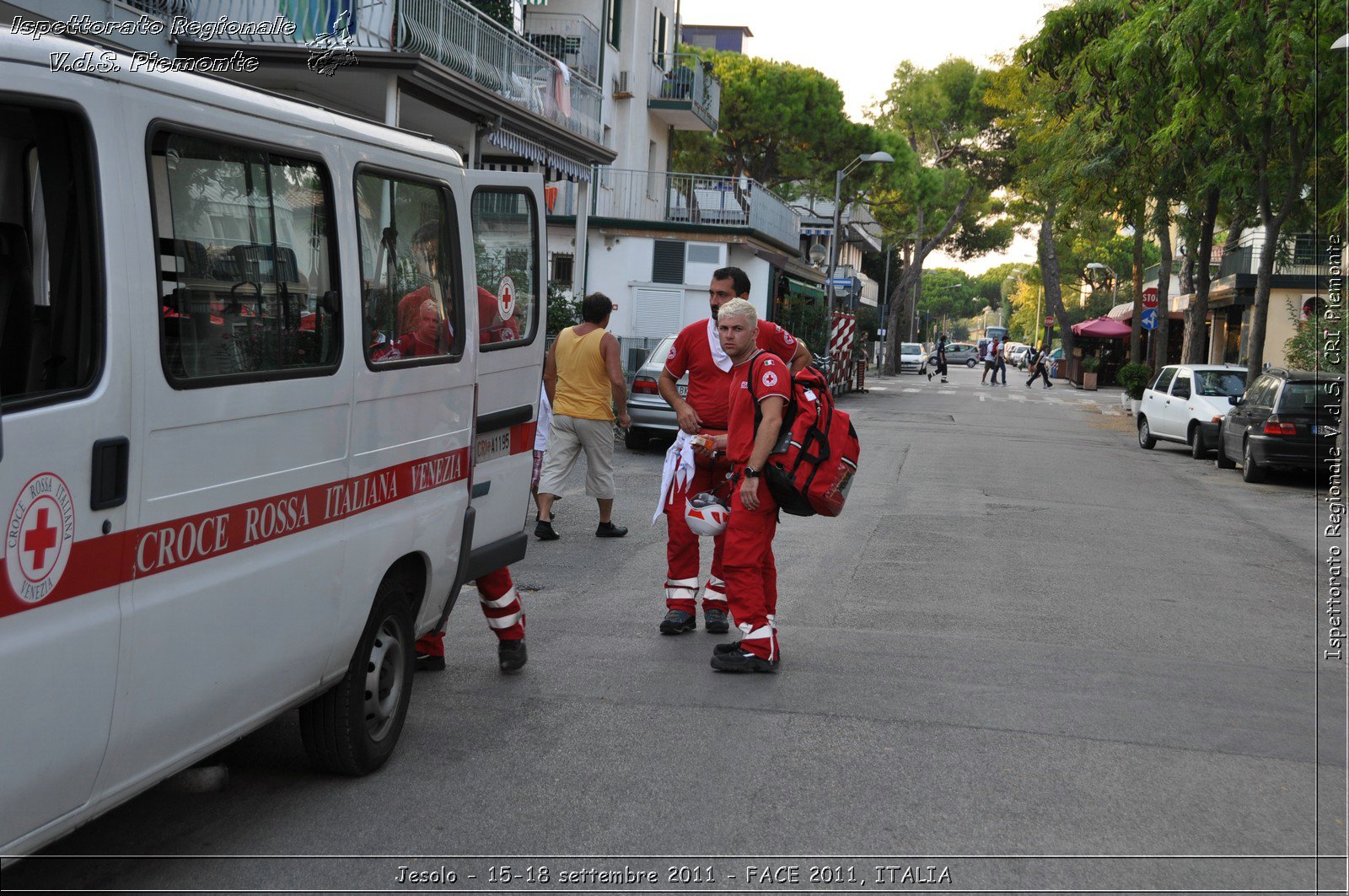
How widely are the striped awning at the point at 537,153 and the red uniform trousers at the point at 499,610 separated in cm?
1469

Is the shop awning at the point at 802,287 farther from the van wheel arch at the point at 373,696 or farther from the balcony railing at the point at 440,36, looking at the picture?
the van wheel arch at the point at 373,696

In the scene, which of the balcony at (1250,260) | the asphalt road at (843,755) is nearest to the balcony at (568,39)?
the balcony at (1250,260)

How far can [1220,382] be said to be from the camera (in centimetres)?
2142

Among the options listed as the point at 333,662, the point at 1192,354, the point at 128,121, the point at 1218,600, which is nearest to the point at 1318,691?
the point at 1218,600

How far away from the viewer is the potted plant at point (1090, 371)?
51.6 meters

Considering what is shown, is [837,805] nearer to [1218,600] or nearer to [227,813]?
[227,813]

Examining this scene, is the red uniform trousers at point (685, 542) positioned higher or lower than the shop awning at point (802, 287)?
lower

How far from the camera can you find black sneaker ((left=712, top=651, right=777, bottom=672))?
21.0ft

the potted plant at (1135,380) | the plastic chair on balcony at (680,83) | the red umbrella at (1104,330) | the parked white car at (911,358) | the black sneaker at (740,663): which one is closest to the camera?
the black sneaker at (740,663)

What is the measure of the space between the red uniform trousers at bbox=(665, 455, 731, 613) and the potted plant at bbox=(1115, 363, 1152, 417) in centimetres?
2587

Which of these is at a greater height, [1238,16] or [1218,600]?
[1238,16]

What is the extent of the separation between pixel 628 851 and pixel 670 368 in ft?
12.2

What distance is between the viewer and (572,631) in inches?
283

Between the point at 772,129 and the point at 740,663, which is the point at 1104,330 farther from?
the point at 740,663
